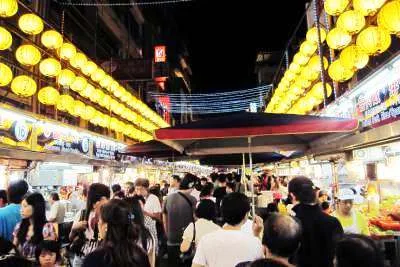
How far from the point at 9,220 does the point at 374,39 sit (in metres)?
7.29

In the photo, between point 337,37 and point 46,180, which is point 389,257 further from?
point 46,180

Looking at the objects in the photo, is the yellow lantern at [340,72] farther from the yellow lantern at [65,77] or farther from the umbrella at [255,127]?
the yellow lantern at [65,77]

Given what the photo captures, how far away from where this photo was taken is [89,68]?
40.7 feet

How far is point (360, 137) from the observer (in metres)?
8.17

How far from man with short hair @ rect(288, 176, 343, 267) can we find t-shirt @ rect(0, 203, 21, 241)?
3914 millimetres

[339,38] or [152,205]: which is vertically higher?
[339,38]

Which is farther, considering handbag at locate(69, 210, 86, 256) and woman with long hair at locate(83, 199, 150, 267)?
handbag at locate(69, 210, 86, 256)

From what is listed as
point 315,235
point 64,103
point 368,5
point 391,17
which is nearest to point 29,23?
point 64,103

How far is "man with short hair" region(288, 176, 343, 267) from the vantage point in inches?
157

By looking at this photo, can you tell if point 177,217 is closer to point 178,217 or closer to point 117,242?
point 178,217

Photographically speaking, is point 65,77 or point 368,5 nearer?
point 368,5

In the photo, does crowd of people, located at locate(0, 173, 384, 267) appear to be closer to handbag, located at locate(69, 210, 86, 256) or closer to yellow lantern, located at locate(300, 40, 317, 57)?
handbag, located at locate(69, 210, 86, 256)

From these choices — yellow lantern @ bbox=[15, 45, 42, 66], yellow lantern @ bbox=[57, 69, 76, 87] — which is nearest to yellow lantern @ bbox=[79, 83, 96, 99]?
yellow lantern @ bbox=[57, 69, 76, 87]

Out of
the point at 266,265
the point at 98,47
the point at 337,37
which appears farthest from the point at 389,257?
the point at 98,47
